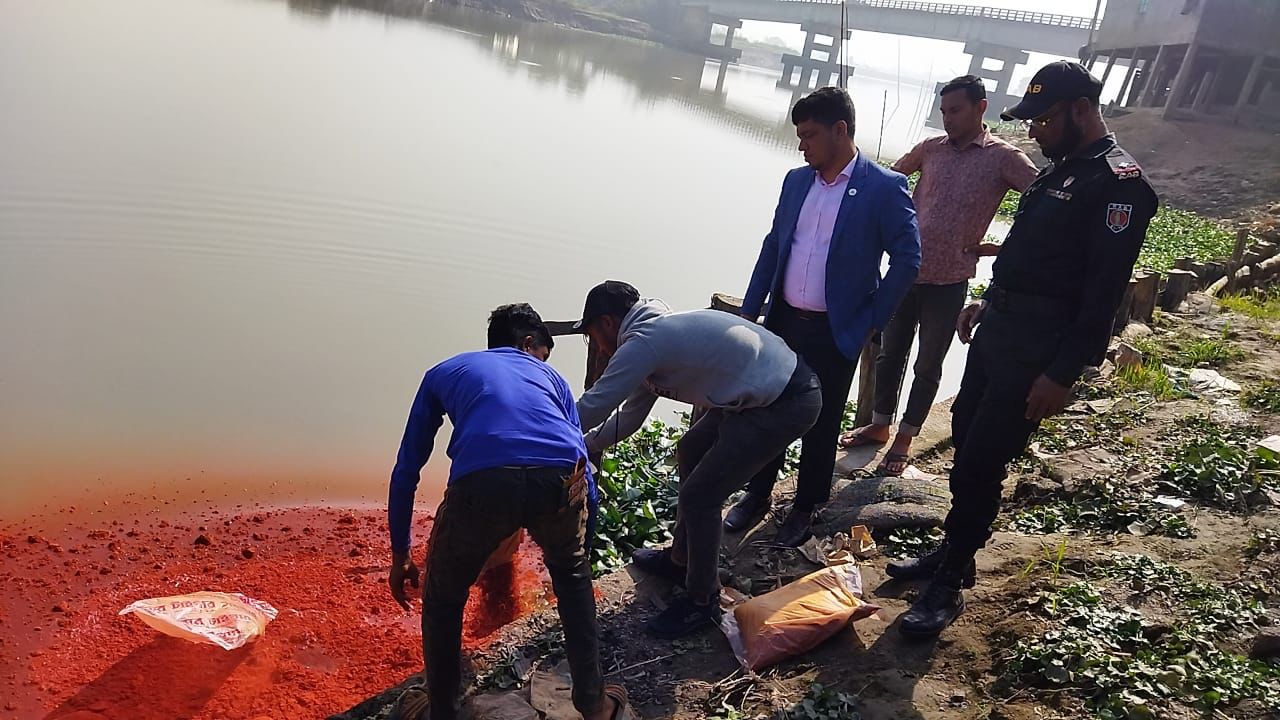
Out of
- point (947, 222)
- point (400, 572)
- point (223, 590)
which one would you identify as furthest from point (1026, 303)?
point (223, 590)

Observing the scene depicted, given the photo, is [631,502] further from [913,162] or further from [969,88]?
[969,88]

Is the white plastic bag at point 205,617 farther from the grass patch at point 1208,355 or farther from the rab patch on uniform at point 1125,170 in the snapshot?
the grass patch at point 1208,355

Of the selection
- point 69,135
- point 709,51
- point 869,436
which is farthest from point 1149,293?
point 709,51

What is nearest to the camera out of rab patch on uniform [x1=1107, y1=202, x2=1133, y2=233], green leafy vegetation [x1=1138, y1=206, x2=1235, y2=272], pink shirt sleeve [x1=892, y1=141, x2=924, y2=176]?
rab patch on uniform [x1=1107, y1=202, x2=1133, y2=233]

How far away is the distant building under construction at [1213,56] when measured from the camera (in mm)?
22422

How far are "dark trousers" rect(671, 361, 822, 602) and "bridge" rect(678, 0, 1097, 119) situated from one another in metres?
33.7

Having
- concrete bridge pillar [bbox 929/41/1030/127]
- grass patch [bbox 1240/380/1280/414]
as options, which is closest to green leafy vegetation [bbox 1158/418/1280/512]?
grass patch [bbox 1240/380/1280/414]

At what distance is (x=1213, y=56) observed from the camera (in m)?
23.9

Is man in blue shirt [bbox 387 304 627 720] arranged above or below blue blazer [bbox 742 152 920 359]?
below

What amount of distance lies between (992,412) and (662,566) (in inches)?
61.3

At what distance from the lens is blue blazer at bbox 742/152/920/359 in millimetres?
3637

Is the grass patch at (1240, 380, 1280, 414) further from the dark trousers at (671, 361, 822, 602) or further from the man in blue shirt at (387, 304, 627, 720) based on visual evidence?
the man in blue shirt at (387, 304, 627, 720)

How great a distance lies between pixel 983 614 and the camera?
325cm

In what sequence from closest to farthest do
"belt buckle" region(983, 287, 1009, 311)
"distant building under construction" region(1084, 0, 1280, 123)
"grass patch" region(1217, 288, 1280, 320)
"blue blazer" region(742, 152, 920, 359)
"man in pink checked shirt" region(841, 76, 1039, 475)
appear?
1. "belt buckle" region(983, 287, 1009, 311)
2. "blue blazer" region(742, 152, 920, 359)
3. "man in pink checked shirt" region(841, 76, 1039, 475)
4. "grass patch" region(1217, 288, 1280, 320)
5. "distant building under construction" region(1084, 0, 1280, 123)
